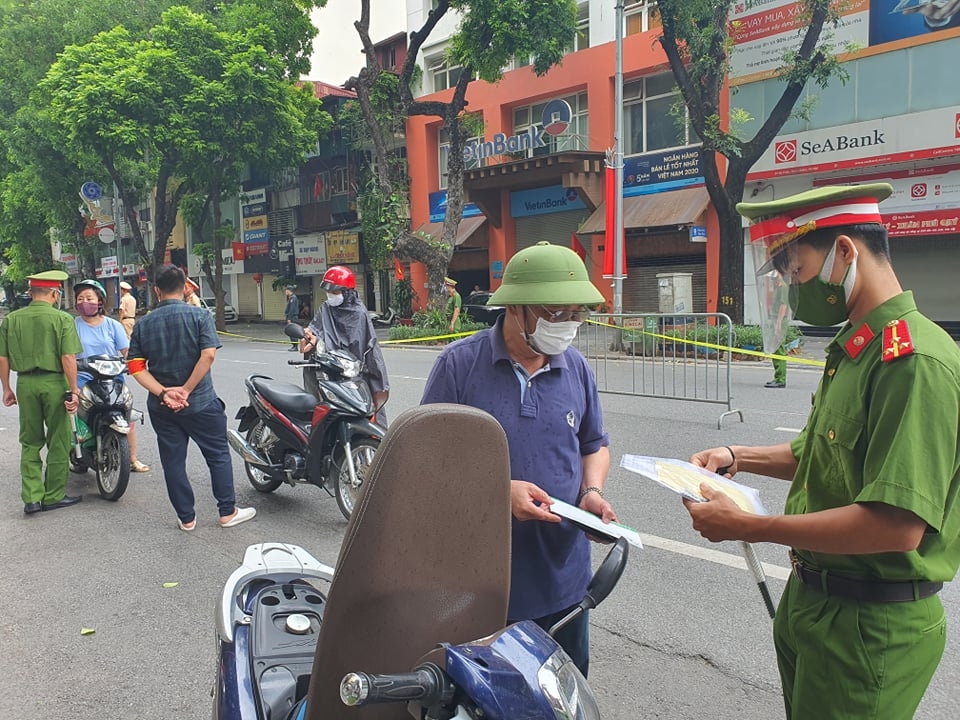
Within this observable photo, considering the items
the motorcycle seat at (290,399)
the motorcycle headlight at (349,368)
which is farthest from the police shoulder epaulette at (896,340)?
the motorcycle seat at (290,399)

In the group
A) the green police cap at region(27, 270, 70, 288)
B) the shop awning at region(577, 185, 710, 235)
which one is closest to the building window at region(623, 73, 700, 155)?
the shop awning at region(577, 185, 710, 235)

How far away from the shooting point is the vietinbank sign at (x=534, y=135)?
23.6m

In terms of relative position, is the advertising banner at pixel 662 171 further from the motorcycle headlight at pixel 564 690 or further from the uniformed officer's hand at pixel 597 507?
the motorcycle headlight at pixel 564 690

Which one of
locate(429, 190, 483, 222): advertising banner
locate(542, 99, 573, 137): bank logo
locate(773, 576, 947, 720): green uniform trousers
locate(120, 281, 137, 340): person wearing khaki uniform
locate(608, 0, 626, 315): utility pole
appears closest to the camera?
locate(773, 576, 947, 720): green uniform trousers

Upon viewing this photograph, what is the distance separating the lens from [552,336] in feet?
8.16

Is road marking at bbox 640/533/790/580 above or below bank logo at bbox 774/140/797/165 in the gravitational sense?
below

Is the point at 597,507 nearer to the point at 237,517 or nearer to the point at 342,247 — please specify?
the point at 237,517

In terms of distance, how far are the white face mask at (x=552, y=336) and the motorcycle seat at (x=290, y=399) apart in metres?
3.65

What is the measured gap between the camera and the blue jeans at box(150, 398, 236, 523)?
5.41 m

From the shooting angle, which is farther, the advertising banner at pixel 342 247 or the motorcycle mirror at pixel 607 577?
the advertising banner at pixel 342 247

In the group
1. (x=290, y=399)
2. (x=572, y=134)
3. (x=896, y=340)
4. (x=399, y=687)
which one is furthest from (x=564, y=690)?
(x=572, y=134)

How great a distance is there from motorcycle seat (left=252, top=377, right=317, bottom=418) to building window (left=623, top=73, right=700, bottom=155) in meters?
18.5

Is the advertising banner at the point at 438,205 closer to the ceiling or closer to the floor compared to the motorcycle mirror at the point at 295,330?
closer to the ceiling

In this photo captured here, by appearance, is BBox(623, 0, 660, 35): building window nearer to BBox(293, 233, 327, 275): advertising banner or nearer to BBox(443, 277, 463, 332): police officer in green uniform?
BBox(443, 277, 463, 332): police officer in green uniform
